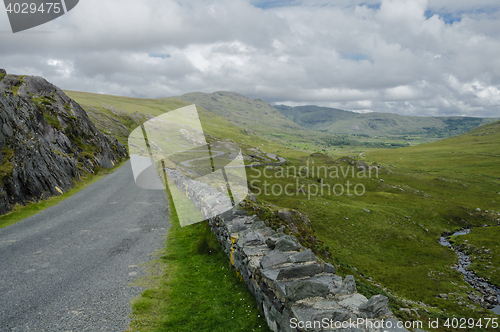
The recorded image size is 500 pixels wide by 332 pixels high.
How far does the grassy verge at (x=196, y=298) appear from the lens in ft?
25.4

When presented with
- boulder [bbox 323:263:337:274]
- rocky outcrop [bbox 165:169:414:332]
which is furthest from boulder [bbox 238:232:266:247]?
boulder [bbox 323:263:337:274]

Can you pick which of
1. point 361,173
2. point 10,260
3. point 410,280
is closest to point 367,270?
point 410,280

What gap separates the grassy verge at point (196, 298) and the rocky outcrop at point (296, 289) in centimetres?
60

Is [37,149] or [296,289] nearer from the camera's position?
[296,289]

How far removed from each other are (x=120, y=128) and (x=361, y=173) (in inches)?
4382

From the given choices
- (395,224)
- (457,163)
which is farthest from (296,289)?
(457,163)

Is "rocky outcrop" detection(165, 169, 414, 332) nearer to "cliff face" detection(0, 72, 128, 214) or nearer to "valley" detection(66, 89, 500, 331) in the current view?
"valley" detection(66, 89, 500, 331)

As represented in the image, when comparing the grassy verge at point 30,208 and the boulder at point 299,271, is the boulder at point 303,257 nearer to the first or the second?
the boulder at point 299,271

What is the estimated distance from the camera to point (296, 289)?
641cm

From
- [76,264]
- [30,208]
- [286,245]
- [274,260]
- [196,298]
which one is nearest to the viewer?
[274,260]

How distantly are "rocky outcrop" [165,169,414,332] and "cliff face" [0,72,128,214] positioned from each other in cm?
1968

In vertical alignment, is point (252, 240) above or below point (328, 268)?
above

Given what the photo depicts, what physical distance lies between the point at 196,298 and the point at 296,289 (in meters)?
4.54

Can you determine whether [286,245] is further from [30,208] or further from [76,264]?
[30,208]
